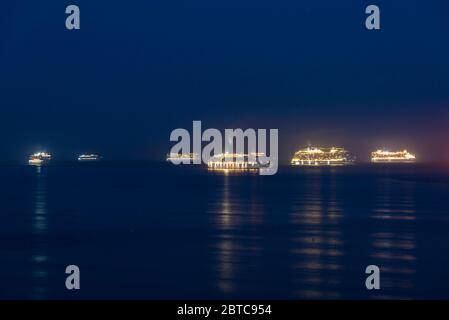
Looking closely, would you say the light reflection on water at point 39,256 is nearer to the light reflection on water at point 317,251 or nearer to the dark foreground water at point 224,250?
the dark foreground water at point 224,250

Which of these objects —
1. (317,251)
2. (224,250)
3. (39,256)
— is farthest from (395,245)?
(39,256)

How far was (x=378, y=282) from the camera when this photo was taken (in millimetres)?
19438

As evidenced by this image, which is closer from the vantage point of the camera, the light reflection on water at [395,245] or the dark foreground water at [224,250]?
the dark foreground water at [224,250]

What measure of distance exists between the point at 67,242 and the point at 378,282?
13280 mm

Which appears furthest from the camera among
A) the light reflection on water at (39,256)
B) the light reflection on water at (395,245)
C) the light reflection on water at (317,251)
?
the light reflection on water at (395,245)

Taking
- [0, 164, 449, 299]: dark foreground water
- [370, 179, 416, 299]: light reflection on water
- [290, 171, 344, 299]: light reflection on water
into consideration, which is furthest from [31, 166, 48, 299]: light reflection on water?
[370, 179, 416, 299]: light reflection on water

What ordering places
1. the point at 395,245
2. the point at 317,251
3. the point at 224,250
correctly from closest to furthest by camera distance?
the point at 317,251 < the point at 224,250 < the point at 395,245

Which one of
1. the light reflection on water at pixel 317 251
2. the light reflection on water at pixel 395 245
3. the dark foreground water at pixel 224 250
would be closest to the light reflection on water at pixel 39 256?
the dark foreground water at pixel 224 250

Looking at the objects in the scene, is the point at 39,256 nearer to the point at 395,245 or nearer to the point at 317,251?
the point at 317,251

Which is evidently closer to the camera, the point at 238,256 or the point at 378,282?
the point at 378,282

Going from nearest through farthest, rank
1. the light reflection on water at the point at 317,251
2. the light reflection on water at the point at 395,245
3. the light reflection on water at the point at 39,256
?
the light reflection on water at the point at 39,256 → the light reflection on water at the point at 317,251 → the light reflection on water at the point at 395,245
